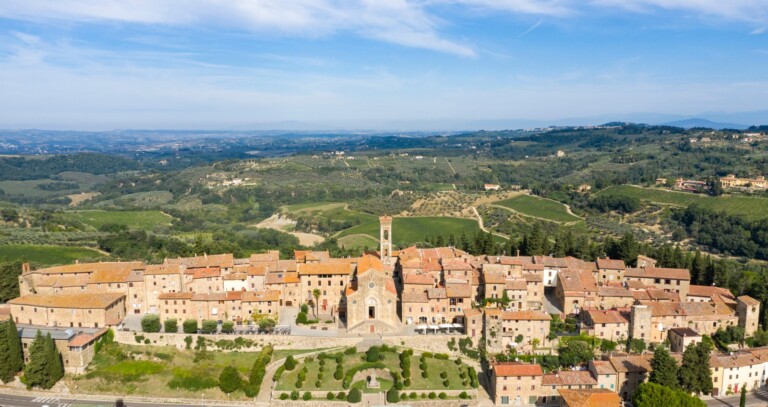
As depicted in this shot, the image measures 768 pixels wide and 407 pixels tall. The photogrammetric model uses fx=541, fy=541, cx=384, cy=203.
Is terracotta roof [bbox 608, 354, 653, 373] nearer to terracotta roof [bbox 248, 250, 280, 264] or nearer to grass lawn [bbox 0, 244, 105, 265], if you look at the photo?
terracotta roof [bbox 248, 250, 280, 264]

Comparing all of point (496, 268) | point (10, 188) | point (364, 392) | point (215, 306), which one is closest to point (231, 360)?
point (215, 306)

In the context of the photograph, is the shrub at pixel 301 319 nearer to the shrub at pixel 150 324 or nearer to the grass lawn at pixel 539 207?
the shrub at pixel 150 324

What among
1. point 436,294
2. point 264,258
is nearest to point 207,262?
point 264,258

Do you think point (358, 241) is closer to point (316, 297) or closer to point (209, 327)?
point (316, 297)

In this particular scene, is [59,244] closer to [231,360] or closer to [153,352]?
[153,352]

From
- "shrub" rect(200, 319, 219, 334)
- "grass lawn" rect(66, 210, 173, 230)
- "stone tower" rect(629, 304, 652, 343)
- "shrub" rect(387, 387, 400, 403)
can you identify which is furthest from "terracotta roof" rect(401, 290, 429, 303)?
"grass lawn" rect(66, 210, 173, 230)
